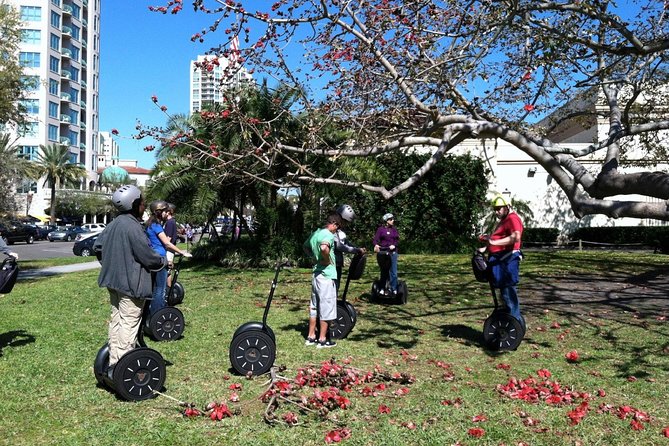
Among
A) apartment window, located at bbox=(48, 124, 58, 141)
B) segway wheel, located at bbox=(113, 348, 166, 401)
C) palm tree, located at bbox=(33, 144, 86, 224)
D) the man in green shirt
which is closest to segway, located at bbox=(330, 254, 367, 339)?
the man in green shirt

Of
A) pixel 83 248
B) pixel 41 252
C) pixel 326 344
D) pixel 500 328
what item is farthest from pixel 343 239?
pixel 41 252

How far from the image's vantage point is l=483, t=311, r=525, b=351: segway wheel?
759cm

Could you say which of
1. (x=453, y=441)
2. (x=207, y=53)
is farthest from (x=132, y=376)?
(x=207, y=53)

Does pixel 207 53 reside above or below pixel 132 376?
above

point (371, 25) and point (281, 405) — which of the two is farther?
point (371, 25)

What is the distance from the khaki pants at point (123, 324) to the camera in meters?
5.66

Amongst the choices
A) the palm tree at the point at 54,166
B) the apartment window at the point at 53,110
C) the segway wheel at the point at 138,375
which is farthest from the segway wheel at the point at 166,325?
the apartment window at the point at 53,110

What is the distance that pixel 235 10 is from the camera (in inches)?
356

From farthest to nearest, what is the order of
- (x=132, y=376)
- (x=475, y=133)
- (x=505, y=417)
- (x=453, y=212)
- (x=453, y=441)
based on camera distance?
(x=453, y=212) → (x=475, y=133) → (x=132, y=376) → (x=505, y=417) → (x=453, y=441)

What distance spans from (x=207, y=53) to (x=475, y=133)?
4.38m

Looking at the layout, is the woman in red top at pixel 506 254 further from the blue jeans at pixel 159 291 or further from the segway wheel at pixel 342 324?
the blue jeans at pixel 159 291

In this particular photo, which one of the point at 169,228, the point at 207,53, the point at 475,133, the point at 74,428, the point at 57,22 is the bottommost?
the point at 74,428

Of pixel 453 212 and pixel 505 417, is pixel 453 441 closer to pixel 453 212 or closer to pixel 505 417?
pixel 505 417

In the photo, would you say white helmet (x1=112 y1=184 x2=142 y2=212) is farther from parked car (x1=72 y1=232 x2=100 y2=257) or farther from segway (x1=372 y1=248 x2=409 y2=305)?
parked car (x1=72 y1=232 x2=100 y2=257)
